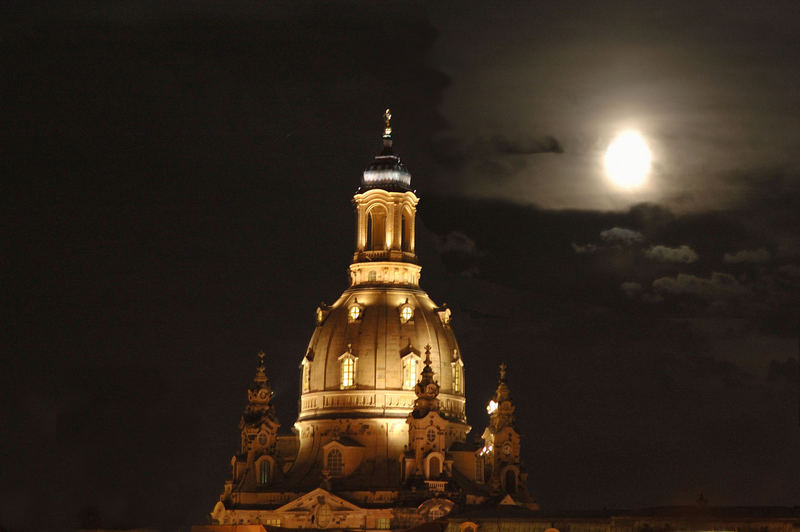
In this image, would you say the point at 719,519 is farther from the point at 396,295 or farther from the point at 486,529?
the point at 396,295

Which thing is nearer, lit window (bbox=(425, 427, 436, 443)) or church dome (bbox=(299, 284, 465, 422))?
lit window (bbox=(425, 427, 436, 443))

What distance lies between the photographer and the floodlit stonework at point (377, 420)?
14462 cm

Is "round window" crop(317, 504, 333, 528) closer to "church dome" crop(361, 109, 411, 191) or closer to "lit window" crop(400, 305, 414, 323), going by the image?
"lit window" crop(400, 305, 414, 323)

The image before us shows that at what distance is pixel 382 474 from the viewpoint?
148 m

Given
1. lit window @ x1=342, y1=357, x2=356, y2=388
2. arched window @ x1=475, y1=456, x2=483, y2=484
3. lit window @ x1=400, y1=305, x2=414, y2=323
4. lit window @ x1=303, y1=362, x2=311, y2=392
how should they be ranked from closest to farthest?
1. lit window @ x1=342, y1=357, x2=356, y2=388
2. arched window @ x1=475, y1=456, x2=483, y2=484
3. lit window @ x1=400, y1=305, x2=414, y2=323
4. lit window @ x1=303, y1=362, x2=311, y2=392

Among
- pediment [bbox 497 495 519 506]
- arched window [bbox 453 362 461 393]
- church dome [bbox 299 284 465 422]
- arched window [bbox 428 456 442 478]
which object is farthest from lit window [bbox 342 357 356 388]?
pediment [bbox 497 495 519 506]

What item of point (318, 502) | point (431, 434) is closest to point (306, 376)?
point (318, 502)

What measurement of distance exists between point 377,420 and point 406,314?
8.23 meters

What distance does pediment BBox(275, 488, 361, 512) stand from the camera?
144 m

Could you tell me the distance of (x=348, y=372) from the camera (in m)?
151

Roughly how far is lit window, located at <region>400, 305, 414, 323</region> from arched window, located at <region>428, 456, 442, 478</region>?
11924 mm

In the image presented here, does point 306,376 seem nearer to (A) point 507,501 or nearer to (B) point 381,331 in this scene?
(B) point 381,331

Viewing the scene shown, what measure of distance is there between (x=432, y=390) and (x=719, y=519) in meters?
40.9

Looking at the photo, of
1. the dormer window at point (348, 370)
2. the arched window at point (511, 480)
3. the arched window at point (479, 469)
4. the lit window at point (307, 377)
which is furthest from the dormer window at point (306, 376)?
the arched window at point (511, 480)
